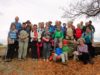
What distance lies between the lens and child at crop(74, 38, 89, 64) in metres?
19.3

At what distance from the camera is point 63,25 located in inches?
793

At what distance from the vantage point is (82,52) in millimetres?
19391

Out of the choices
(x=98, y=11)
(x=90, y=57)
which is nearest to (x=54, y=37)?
(x=90, y=57)

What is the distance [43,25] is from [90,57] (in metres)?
3.26

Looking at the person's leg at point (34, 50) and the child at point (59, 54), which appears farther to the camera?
the person's leg at point (34, 50)

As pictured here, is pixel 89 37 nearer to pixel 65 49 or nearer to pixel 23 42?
pixel 65 49

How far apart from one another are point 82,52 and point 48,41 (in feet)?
6.30

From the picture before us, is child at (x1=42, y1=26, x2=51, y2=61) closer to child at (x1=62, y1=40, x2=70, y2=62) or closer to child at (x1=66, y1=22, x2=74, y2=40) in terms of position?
child at (x1=62, y1=40, x2=70, y2=62)

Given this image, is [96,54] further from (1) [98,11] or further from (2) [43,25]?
(1) [98,11]

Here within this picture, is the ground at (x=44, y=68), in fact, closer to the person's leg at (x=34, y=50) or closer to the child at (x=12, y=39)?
the person's leg at (x=34, y=50)

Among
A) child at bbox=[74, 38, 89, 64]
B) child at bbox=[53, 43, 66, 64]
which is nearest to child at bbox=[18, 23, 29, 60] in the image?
child at bbox=[53, 43, 66, 64]

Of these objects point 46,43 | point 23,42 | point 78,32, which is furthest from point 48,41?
point 78,32

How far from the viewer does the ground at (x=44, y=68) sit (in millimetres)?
18438

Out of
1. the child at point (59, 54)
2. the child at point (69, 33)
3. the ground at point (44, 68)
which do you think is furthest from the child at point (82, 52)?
the child at point (59, 54)
